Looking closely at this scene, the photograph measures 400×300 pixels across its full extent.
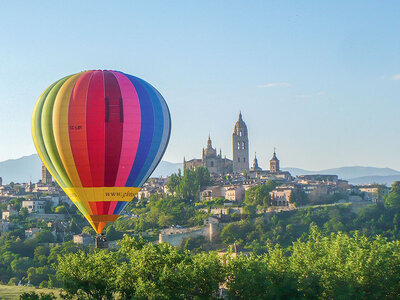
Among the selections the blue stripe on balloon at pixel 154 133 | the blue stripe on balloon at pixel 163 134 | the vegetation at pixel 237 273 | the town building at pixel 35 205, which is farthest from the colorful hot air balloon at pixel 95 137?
the town building at pixel 35 205

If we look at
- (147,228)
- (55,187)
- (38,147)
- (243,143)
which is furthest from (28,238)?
(243,143)

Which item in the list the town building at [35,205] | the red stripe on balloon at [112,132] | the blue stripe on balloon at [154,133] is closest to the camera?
the red stripe on balloon at [112,132]

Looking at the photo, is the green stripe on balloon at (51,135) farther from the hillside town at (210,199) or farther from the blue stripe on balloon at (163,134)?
the hillside town at (210,199)

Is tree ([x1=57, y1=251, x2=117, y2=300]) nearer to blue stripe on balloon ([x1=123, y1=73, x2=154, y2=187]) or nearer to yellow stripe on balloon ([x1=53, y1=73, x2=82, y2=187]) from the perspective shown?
blue stripe on balloon ([x1=123, y1=73, x2=154, y2=187])

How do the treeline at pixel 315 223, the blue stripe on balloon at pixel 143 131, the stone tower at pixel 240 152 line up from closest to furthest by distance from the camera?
the blue stripe on balloon at pixel 143 131
the treeline at pixel 315 223
the stone tower at pixel 240 152

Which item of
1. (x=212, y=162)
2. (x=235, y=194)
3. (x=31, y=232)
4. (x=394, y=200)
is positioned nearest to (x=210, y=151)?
(x=212, y=162)

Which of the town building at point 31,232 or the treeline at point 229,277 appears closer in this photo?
the treeline at point 229,277

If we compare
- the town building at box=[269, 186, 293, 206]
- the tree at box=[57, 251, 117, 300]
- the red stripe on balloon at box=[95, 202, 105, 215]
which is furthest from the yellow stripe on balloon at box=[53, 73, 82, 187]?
the town building at box=[269, 186, 293, 206]
